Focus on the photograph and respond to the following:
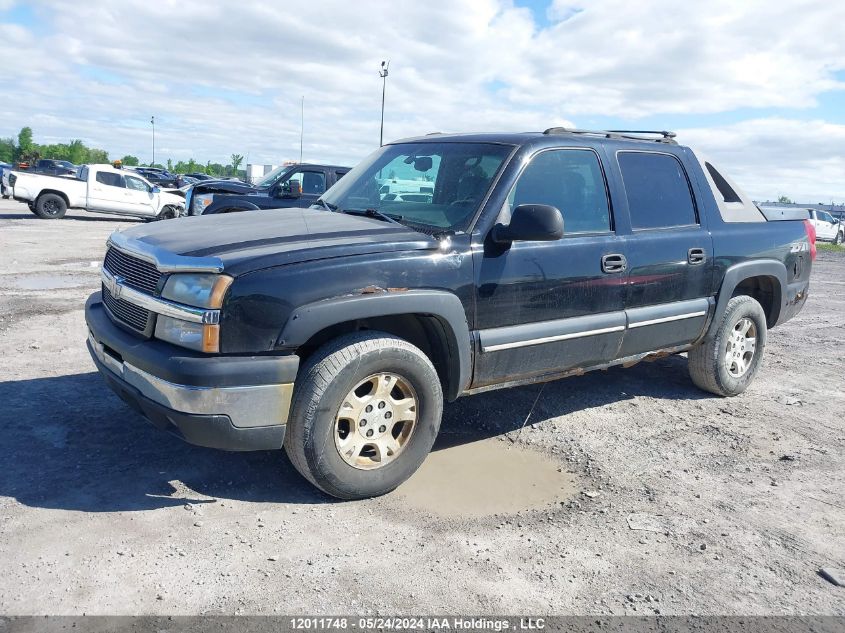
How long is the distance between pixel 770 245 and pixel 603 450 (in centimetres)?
241

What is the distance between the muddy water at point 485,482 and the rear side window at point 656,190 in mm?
1711

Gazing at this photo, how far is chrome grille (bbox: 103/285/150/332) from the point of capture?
337 centimetres

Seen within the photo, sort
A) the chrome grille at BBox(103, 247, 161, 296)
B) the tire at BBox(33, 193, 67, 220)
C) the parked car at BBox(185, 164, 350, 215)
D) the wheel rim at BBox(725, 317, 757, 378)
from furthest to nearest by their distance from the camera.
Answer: the tire at BBox(33, 193, 67, 220)
the parked car at BBox(185, 164, 350, 215)
the wheel rim at BBox(725, 317, 757, 378)
the chrome grille at BBox(103, 247, 161, 296)

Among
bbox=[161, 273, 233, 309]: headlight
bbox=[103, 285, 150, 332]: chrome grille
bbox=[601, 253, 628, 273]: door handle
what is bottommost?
bbox=[103, 285, 150, 332]: chrome grille

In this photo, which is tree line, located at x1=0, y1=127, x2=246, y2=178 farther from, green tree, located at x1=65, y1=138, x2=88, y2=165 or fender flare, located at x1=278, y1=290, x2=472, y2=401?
fender flare, located at x1=278, y1=290, x2=472, y2=401

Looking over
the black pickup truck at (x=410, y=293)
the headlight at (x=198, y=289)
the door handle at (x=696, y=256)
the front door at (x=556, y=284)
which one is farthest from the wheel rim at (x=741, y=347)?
the headlight at (x=198, y=289)

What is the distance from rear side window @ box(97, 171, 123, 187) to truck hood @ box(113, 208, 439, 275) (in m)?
19.1

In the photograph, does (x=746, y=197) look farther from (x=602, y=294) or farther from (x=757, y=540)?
(x=757, y=540)

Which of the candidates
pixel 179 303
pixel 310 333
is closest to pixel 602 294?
pixel 310 333

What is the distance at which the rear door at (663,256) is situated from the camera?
4.54 meters

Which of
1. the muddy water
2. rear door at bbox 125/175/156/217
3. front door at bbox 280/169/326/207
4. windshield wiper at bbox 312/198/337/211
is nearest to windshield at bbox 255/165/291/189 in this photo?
front door at bbox 280/169/326/207

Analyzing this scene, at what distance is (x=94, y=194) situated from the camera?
2091 centimetres

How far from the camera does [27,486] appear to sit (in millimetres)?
3445

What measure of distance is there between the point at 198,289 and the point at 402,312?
97 cm
